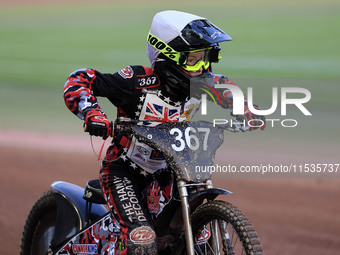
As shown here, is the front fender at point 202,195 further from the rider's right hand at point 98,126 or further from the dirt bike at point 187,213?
the rider's right hand at point 98,126

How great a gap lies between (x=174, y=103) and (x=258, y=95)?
549 cm

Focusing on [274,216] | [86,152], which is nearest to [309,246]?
[274,216]

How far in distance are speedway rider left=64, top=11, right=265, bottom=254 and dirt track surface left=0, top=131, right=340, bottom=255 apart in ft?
5.75

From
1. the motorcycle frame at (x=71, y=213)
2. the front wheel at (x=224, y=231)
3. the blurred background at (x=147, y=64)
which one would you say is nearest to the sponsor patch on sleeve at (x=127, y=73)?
the motorcycle frame at (x=71, y=213)

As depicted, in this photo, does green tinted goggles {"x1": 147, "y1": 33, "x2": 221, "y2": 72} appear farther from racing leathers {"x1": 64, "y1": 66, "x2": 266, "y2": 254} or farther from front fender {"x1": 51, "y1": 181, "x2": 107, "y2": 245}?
front fender {"x1": 51, "y1": 181, "x2": 107, "y2": 245}

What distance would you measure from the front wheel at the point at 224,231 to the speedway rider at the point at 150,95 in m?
0.32

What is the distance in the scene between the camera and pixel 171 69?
4.45 meters

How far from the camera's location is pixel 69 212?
16.4 ft

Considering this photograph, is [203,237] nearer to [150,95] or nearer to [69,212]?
[150,95]

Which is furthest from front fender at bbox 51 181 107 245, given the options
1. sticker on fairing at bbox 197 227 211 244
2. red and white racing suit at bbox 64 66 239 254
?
sticker on fairing at bbox 197 227 211 244

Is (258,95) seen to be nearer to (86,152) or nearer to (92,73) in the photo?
(86,152)

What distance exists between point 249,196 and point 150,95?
3184mm

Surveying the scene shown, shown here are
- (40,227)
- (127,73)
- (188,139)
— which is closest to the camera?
(188,139)

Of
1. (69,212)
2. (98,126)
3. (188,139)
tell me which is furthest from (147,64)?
(98,126)
